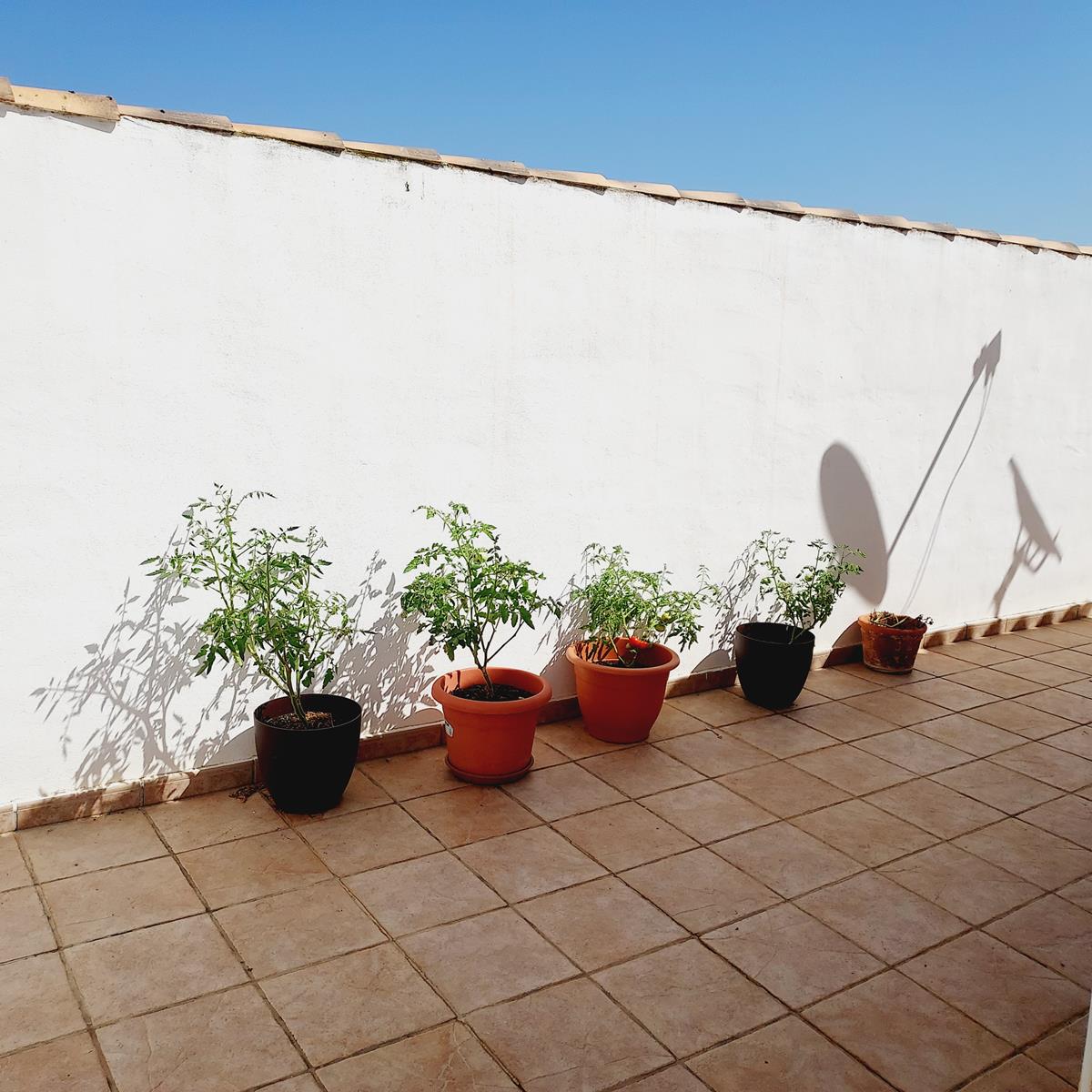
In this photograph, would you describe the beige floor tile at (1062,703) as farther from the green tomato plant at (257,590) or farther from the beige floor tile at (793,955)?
the green tomato plant at (257,590)

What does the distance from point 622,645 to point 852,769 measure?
1.12 meters

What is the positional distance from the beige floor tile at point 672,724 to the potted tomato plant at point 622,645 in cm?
7

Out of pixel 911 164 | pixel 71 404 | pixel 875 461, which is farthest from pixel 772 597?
pixel 911 164

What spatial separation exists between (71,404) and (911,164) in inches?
397

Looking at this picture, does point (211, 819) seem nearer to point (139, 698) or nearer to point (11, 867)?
point (139, 698)

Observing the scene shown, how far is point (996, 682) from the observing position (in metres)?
5.11

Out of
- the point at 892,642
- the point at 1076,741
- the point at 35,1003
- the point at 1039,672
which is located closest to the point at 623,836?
the point at 35,1003

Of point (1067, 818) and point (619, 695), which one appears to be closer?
point (1067, 818)

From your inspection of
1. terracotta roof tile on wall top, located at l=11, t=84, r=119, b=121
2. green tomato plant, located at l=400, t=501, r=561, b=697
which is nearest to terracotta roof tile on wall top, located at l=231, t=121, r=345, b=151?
terracotta roof tile on wall top, located at l=11, t=84, r=119, b=121

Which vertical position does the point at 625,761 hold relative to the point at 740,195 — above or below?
below

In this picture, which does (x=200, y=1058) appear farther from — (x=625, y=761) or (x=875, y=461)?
(x=875, y=461)

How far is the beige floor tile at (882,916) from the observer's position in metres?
2.64

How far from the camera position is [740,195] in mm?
4441

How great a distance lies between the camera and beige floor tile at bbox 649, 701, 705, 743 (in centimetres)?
419
